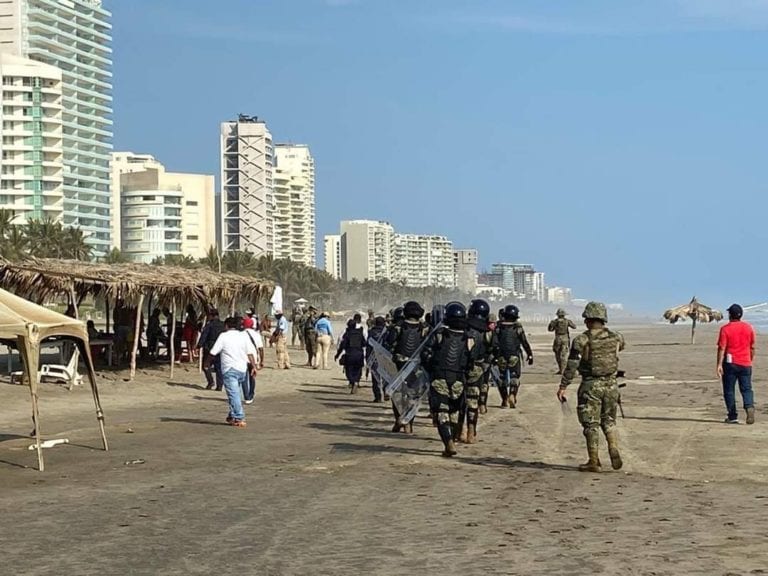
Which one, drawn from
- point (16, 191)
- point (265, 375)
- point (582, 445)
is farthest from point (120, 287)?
point (16, 191)

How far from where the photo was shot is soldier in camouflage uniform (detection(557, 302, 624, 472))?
12.2m

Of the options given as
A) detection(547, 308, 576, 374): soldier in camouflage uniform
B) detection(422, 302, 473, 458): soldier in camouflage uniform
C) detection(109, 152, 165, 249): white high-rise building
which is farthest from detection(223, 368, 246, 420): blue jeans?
detection(109, 152, 165, 249): white high-rise building

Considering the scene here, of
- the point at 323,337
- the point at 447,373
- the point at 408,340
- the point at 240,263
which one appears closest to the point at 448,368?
the point at 447,373

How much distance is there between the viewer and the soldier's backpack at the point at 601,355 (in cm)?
1225

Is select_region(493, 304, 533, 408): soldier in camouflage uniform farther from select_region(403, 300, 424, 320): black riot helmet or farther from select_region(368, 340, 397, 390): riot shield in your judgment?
select_region(403, 300, 424, 320): black riot helmet

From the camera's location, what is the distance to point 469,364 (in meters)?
14.1

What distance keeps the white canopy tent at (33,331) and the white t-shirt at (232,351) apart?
3219mm

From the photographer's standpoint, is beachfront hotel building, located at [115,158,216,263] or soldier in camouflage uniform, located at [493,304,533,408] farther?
beachfront hotel building, located at [115,158,216,263]

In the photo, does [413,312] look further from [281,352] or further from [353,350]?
[281,352]

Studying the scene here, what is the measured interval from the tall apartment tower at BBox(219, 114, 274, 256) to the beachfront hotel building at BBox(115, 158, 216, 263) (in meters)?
4.53

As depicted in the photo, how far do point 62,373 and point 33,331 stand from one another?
39.6 feet

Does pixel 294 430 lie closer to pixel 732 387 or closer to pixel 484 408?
pixel 484 408

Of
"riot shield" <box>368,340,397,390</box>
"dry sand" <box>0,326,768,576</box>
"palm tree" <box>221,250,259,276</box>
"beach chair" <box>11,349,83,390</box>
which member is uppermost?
"palm tree" <box>221,250,259,276</box>

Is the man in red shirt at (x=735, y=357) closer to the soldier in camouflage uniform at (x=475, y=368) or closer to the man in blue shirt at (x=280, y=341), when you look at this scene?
the soldier in camouflage uniform at (x=475, y=368)
